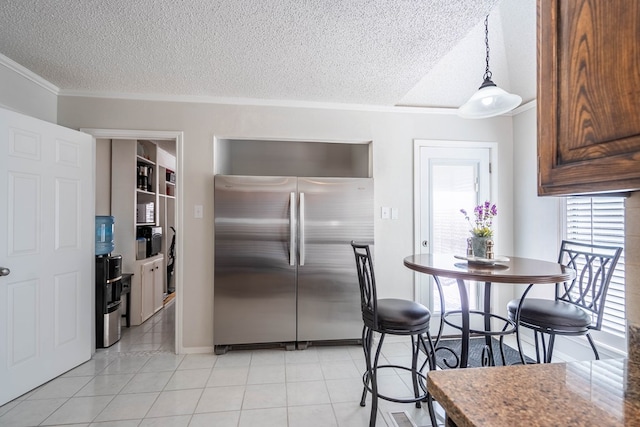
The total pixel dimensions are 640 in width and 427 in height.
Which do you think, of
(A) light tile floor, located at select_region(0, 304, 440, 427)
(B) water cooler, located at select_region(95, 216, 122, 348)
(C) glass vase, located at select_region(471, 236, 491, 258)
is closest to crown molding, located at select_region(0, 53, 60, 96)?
(B) water cooler, located at select_region(95, 216, 122, 348)

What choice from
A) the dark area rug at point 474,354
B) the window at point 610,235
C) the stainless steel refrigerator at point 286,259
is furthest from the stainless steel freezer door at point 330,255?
the window at point 610,235

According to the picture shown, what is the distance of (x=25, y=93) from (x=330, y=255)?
290 cm

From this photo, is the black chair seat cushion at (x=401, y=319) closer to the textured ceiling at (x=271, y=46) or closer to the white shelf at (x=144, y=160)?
the textured ceiling at (x=271, y=46)

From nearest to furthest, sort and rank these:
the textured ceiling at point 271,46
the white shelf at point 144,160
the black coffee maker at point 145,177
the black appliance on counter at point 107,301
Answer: the textured ceiling at point 271,46
the black appliance on counter at point 107,301
the white shelf at point 144,160
the black coffee maker at point 145,177

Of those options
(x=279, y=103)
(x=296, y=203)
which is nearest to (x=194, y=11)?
(x=279, y=103)

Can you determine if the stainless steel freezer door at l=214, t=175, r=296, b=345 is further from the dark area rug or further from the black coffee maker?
the black coffee maker

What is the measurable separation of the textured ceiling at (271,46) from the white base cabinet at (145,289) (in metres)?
1.99

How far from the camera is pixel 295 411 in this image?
201cm

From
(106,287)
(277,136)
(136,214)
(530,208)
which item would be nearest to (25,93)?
(136,214)

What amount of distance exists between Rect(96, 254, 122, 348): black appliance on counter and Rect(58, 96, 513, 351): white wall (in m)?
0.81

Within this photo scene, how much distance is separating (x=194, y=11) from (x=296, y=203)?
164 cm

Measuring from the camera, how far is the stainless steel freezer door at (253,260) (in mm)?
2830

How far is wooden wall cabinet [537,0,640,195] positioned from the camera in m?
0.57

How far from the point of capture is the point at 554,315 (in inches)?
74.5
